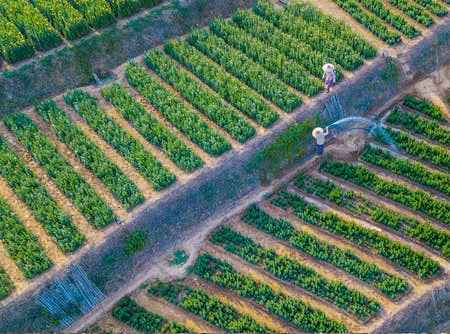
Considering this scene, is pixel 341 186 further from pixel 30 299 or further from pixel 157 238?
pixel 30 299

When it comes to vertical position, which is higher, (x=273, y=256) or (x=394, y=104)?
(x=394, y=104)

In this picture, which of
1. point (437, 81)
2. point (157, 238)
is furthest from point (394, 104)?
point (157, 238)

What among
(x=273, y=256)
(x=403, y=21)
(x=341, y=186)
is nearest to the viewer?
(x=273, y=256)

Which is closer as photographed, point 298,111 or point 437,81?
point 298,111

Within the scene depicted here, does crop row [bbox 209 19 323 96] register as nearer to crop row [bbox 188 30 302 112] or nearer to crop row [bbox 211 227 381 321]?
crop row [bbox 188 30 302 112]

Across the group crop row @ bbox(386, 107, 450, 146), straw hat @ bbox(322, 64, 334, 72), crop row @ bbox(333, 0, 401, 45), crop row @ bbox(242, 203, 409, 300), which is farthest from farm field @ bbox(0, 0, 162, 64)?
crop row @ bbox(386, 107, 450, 146)

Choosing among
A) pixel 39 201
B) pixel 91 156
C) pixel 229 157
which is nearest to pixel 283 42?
pixel 229 157

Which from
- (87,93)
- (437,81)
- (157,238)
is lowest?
(157,238)

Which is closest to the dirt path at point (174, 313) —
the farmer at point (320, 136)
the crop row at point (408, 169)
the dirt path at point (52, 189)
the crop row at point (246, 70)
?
the dirt path at point (52, 189)
